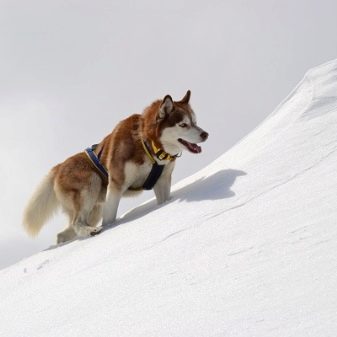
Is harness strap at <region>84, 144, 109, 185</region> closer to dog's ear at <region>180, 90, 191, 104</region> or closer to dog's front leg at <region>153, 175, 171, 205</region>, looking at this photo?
dog's front leg at <region>153, 175, 171, 205</region>

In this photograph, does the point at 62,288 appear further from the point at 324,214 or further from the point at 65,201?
the point at 65,201

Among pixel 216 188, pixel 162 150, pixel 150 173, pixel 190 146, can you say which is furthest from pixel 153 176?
pixel 216 188

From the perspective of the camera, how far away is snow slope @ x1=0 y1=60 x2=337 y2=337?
288 centimetres

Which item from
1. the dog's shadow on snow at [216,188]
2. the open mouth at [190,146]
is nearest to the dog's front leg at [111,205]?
the open mouth at [190,146]

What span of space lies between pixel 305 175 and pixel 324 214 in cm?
110

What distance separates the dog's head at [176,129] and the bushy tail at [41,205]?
202 centimetres

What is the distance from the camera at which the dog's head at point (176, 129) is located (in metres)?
6.75

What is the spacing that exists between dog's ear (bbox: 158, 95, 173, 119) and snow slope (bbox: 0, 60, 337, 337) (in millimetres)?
947

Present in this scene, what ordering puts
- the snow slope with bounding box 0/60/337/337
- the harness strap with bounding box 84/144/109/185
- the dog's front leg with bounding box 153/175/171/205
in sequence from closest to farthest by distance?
the snow slope with bounding box 0/60/337/337 → the dog's front leg with bounding box 153/175/171/205 → the harness strap with bounding box 84/144/109/185

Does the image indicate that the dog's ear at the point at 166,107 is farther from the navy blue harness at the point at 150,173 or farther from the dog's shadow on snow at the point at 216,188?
the dog's shadow on snow at the point at 216,188

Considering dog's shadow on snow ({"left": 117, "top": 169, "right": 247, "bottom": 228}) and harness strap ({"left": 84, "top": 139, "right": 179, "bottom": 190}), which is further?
harness strap ({"left": 84, "top": 139, "right": 179, "bottom": 190})

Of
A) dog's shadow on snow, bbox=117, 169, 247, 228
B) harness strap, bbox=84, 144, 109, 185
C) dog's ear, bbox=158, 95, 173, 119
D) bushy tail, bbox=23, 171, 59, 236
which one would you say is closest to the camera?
dog's shadow on snow, bbox=117, 169, 247, 228

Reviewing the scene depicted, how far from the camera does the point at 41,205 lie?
313 inches

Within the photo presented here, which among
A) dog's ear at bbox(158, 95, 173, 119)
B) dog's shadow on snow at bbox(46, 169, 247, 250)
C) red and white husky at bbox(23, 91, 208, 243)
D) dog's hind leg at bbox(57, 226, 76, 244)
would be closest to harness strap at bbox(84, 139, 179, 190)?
red and white husky at bbox(23, 91, 208, 243)
